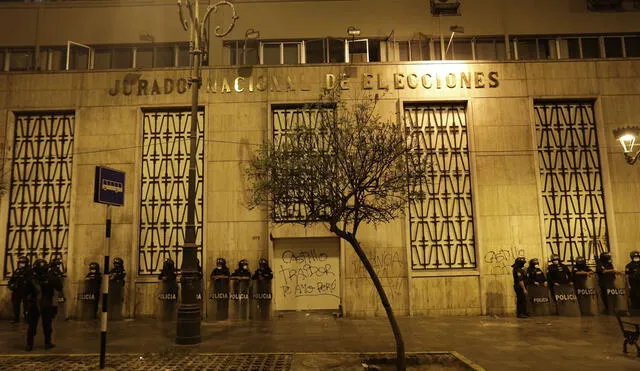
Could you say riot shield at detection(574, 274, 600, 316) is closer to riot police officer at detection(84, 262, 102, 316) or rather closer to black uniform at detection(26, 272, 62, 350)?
black uniform at detection(26, 272, 62, 350)

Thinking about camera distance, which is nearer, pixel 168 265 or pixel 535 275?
pixel 535 275

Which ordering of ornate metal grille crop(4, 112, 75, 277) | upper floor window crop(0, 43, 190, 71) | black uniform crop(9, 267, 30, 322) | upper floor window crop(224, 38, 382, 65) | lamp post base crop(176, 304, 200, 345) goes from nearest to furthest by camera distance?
lamp post base crop(176, 304, 200, 345) → black uniform crop(9, 267, 30, 322) → ornate metal grille crop(4, 112, 75, 277) → upper floor window crop(224, 38, 382, 65) → upper floor window crop(0, 43, 190, 71)

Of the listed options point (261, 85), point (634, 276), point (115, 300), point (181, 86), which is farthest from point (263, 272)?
point (634, 276)

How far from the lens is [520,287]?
1373 cm

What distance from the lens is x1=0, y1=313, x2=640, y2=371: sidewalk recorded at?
9039 mm

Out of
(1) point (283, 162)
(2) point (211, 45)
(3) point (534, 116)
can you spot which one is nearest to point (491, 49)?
(3) point (534, 116)

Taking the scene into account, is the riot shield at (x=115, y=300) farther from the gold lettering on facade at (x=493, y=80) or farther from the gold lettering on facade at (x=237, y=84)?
the gold lettering on facade at (x=493, y=80)

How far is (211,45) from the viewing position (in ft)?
54.5

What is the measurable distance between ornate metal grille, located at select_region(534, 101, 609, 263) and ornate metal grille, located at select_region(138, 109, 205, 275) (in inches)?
443

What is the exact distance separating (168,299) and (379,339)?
676cm

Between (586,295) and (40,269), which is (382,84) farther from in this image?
(40,269)

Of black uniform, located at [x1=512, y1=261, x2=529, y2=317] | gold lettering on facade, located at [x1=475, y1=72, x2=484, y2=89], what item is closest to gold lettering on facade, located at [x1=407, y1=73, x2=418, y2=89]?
gold lettering on facade, located at [x1=475, y1=72, x2=484, y2=89]

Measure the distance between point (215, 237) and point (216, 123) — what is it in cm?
369

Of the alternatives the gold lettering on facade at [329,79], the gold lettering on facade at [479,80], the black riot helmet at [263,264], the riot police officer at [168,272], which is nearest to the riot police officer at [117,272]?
the riot police officer at [168,272]
